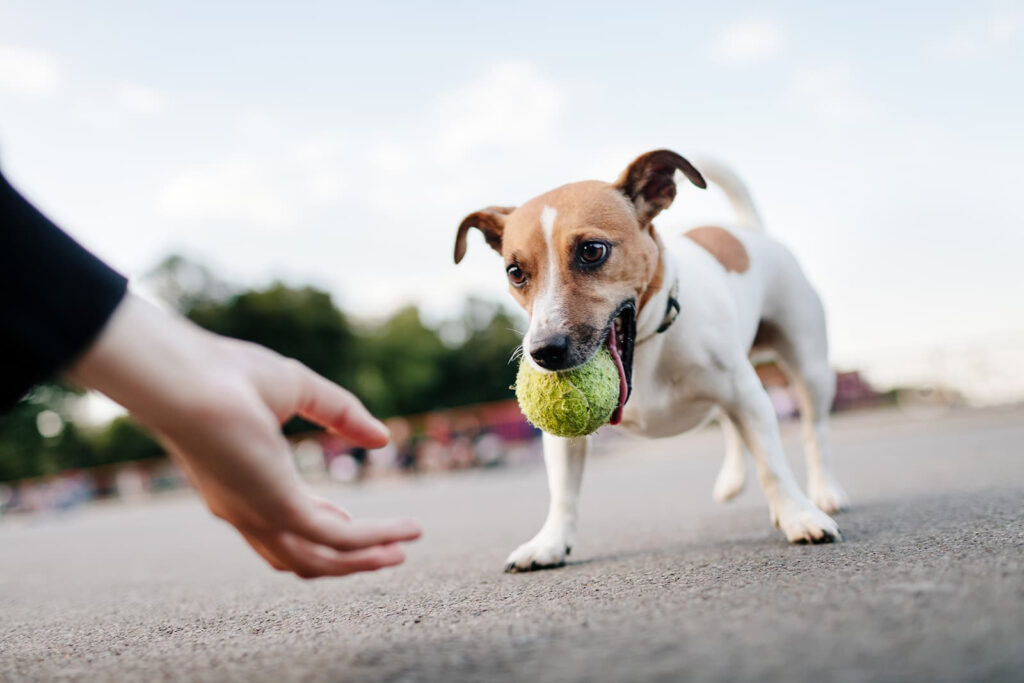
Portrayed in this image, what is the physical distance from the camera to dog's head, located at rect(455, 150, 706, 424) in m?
2.63

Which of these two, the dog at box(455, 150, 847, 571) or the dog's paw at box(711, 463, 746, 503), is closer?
the dog at box(455, 150, 847, 571)

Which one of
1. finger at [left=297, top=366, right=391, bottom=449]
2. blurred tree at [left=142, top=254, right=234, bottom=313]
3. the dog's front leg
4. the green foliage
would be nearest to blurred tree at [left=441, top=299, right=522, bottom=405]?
the green foliage

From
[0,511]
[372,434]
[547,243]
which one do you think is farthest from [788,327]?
[0,511]

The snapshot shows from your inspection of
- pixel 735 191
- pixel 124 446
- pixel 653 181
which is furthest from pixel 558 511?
pixel 124 446

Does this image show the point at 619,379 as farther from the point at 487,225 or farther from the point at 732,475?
the point at 732,475

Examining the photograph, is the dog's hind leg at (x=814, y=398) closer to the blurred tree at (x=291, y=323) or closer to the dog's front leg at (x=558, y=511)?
the dog's front leg at (x=558, y=511)

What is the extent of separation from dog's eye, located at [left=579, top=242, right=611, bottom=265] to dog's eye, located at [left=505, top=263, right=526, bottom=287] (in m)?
0.26

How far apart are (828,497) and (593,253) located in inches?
71.7

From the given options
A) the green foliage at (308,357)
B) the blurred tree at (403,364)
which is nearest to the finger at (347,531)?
the green foliage at (308,357)

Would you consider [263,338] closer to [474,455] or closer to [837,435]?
[474,455]

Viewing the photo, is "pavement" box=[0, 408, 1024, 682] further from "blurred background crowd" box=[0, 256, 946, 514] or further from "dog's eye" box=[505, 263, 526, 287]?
"blurred background crowd" box=[0, 256, 946, 514]

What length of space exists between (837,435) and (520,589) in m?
13.5

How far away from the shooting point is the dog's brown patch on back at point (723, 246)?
3678 millimetres

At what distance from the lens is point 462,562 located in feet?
11.3
